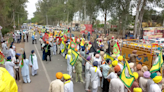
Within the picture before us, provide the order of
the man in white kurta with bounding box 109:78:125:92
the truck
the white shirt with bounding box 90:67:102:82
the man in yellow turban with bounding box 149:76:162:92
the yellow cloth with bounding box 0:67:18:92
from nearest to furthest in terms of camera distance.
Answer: the yellow cloth with bounding box 0:67:18:92 → the man in yellow turban with bounding box 149:76:162:92 → the man in white kurta with bounding box 109:78:125:92 → the white shirt with bounding box 90:67:102:82 → the truck

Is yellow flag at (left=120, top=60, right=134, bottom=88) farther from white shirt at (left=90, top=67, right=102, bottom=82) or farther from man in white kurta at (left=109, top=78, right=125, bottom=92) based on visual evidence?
white shirt at (left=90, top=67, right=102, bottom=82)

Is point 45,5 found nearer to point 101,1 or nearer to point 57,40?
point 101,1

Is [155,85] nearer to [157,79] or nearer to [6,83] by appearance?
[157,79]

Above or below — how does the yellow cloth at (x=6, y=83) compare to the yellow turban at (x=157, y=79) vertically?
above

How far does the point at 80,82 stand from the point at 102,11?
85.7ft

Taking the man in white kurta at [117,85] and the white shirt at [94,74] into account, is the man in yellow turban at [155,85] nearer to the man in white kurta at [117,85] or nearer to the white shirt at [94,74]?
the man in white kurta at [117,85]

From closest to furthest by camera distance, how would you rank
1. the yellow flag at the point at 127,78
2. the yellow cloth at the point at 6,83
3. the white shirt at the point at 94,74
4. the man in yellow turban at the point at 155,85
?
the yellow cloth at the point at 6,83 → the man in yellow turban at the point at 155,85 → the yellow flag at the point at 127,78 → the white shirt at the point at 94,74

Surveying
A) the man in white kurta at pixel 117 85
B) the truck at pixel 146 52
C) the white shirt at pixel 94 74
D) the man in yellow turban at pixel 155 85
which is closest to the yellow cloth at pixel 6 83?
the man in white kurta at pixel 117 85

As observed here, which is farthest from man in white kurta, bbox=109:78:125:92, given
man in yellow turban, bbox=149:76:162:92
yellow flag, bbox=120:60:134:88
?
man in yellow turban, bbox=149:76:162:92

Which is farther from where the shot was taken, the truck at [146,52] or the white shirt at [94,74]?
the truck at [146,52]

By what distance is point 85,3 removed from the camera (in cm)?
3077

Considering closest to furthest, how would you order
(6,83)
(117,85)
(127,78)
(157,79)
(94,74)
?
(6,83) < (157,79) < (127,78) < (117,85) < (94,74)

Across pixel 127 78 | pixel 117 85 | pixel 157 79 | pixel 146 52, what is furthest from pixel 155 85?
pixel 146 52

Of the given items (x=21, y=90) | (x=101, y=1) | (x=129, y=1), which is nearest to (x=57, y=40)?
(x=21, y=90)
